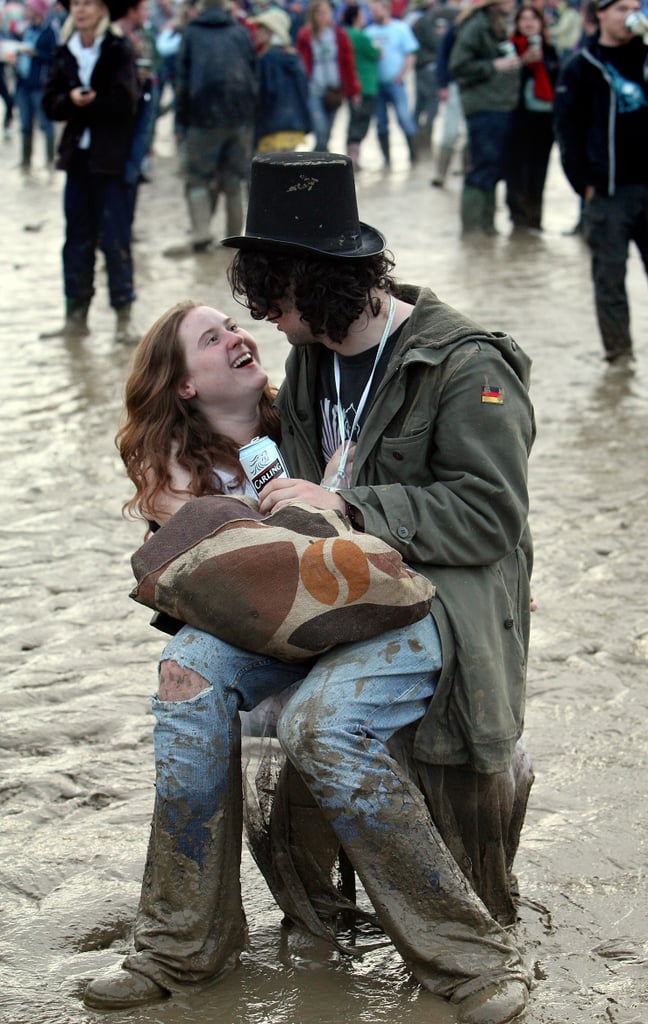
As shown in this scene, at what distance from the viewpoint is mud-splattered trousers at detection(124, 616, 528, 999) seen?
2.72m

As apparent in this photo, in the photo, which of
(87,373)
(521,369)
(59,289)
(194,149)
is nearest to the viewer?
(521,369)

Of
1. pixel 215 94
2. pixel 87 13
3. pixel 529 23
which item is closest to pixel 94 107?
pixel 87 13

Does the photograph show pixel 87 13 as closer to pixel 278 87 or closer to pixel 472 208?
pixel 278 87

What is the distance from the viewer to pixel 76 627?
4.84 meters

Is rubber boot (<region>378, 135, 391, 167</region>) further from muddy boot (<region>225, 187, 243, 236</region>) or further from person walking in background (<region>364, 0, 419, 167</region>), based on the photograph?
muddy boot (<region>225, 187, 243, 236</region>)

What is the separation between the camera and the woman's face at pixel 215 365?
3375 mm

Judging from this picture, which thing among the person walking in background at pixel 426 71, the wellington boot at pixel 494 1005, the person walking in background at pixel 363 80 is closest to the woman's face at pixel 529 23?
the person walking in background at pixel 363 80

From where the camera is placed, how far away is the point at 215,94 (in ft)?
37.7

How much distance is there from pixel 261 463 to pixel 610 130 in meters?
5.07

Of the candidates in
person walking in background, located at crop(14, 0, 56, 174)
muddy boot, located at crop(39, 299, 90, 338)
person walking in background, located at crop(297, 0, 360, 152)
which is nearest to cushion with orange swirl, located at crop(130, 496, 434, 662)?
muddy boot, located at crop(39, 299, 90, 338)

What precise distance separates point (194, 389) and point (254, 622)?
811 millimetres

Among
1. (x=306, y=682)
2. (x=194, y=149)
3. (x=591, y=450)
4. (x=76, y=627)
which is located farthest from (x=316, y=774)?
(x=194, y=149)

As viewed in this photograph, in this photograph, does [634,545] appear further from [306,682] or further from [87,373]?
[87,373]

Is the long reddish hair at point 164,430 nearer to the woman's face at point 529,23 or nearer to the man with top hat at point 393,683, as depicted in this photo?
the man with top hat at point 393,683
